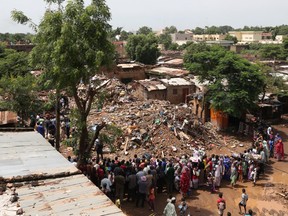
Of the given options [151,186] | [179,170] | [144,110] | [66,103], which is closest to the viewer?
[151,186]

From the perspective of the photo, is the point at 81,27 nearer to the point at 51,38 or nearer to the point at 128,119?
the point at 51,38

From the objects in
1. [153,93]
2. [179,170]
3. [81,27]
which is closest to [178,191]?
[179,170]

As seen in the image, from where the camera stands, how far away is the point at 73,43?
9992 millimetres

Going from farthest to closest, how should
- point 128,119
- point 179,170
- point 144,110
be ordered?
point 144,110 < point 128,119 < point 179,170

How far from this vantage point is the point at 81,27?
33.6 feet

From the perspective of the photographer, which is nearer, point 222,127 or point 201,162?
point 201,162

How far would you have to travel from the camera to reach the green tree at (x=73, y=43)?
9.93 m

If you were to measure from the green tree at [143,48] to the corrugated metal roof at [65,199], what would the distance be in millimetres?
39879

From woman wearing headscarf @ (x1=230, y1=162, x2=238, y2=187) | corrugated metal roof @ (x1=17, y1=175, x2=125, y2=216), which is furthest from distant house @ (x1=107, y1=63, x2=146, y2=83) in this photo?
corrugated metal roof @ (x1=17, y1=175, x2=125, y2=216)

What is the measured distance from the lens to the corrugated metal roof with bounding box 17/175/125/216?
5809 mm

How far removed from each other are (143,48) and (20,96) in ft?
102

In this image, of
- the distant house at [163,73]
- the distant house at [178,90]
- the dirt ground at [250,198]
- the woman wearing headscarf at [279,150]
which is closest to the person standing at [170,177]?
the dirt ground at [250,198]

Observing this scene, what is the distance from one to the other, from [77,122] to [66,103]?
41.1 ft

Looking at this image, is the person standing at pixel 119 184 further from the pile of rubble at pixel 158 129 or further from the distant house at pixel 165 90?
the distant house at pixel 165 90
